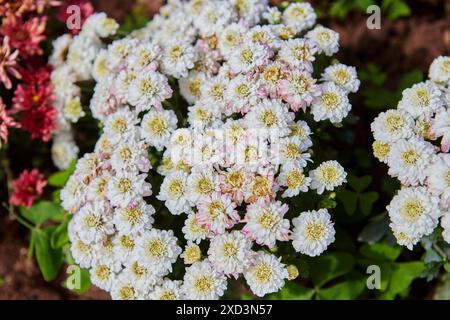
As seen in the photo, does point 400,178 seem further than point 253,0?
No

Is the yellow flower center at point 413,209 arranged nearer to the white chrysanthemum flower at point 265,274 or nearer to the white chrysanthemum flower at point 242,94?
the white chrysanthemum flower at point 265,274

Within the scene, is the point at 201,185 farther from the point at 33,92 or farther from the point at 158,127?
the point at 33,92

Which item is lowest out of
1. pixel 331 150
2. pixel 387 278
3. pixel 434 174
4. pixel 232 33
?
pixel 387 278

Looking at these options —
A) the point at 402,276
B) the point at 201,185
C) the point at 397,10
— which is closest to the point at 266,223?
the point at 201,185

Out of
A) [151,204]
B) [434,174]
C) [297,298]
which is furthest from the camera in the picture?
[297,298]

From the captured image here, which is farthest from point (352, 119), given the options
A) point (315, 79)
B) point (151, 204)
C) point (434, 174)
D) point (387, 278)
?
point (151, 204)

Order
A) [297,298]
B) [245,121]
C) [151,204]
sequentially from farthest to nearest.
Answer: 1. [297,298]
2. [151,204]
3. [245,121]

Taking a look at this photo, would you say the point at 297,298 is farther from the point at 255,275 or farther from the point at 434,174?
the point at 434,174
